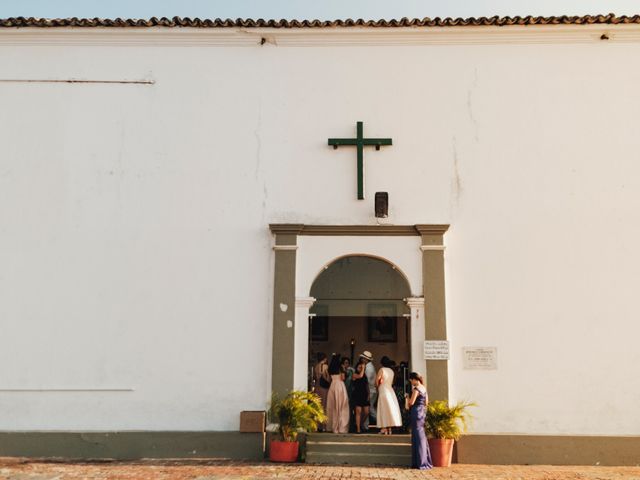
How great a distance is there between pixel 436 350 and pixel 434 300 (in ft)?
2.46

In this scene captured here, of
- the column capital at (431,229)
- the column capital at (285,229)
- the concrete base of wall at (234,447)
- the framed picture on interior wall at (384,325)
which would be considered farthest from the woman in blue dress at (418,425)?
the framed picture on interior wall at (384,325)

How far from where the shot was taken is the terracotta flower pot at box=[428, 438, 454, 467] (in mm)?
9172

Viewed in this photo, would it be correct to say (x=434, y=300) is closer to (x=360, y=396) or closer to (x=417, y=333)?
(x=417, y=333)

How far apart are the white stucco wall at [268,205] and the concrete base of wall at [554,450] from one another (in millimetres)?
185

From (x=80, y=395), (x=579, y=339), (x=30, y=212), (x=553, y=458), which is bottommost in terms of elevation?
(x=553, y=458)

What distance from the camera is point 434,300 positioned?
10.0 metres

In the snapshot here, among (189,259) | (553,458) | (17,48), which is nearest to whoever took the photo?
(553,458)

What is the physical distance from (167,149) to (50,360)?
3695 millimetres

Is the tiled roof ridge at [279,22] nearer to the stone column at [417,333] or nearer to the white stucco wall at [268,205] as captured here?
the white stucco wall at [268,205]

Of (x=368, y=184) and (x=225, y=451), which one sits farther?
(x=368, y=184)

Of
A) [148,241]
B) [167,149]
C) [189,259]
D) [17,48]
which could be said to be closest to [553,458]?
[189,259]

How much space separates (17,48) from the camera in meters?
10.9

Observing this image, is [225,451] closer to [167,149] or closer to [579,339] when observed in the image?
[167,149]

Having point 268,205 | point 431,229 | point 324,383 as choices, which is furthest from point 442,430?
point 268,205
